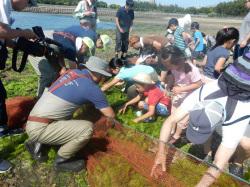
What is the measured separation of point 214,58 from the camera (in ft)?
16.4

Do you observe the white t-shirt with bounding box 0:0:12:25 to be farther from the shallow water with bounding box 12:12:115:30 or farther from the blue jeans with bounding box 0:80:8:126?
the shallow water with bounding box 12:12:115:30

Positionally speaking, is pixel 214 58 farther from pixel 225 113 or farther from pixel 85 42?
pixel 225 113

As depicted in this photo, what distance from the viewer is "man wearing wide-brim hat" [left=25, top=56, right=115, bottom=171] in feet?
11.2

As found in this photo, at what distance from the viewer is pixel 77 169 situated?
354 cm

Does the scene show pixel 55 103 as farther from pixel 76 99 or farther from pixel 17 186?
pixel 17 186

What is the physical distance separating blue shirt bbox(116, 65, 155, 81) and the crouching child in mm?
84

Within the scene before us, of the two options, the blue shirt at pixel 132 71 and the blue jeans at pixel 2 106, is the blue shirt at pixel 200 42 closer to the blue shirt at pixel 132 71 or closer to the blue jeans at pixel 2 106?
Answer: the blue shirt at pixel 132 71

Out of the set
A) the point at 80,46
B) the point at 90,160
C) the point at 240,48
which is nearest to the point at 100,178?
the point at 90,160

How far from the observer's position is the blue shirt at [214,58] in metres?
4.88

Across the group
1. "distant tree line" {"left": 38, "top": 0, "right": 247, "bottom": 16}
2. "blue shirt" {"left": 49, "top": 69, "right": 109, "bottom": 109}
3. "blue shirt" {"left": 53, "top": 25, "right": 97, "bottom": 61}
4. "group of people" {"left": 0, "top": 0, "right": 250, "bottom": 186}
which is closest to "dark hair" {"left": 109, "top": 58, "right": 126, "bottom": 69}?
"group of people" {"left": 0, "top": 0, "right": 250, "bottom": 186}

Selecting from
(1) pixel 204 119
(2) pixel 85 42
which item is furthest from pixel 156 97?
(1) pixel 204 119

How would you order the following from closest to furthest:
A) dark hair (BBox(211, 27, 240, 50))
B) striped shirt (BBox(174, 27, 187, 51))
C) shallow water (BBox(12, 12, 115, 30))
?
dark hair (BBox(211, 27, 240, 50)) < striped shirt (BBox(174, 27, 187, 51)) < shallow water (BBox(12, 12, 115, 30))

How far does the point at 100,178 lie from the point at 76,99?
81 cm

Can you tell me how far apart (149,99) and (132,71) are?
486mm
